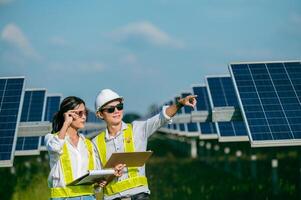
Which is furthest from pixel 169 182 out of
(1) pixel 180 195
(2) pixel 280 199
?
(2) pixel 280 199

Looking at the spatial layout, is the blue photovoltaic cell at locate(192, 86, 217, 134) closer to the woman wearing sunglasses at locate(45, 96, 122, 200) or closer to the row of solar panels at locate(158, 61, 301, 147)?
the row of solar panels at locate(158, 61, 301, 147)

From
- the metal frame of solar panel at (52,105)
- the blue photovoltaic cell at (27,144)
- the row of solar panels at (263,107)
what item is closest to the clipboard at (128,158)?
the row of solar panels at (263,107)

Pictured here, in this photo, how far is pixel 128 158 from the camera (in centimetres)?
705

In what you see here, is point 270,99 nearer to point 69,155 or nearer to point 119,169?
point 119,169

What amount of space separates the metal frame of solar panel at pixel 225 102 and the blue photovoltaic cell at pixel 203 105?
2.96 feet

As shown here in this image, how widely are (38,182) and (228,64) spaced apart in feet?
18.2

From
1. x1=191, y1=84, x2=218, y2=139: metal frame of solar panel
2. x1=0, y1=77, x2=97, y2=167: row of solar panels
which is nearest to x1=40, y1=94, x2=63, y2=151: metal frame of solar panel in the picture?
x1=0, y1=77, x2=97, y2=167: row of solar panels

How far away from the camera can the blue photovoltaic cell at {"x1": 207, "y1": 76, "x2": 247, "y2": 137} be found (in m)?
16.8

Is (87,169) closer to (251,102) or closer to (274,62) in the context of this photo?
(251,102)

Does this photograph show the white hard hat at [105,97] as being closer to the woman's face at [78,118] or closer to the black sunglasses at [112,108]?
the black sunglasses at [112,108]

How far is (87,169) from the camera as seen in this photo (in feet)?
23.4

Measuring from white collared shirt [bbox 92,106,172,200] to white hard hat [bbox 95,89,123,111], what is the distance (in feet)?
1.03

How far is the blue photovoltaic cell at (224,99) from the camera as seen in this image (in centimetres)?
1681

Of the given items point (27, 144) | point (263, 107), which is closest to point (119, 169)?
point (263, 107)
